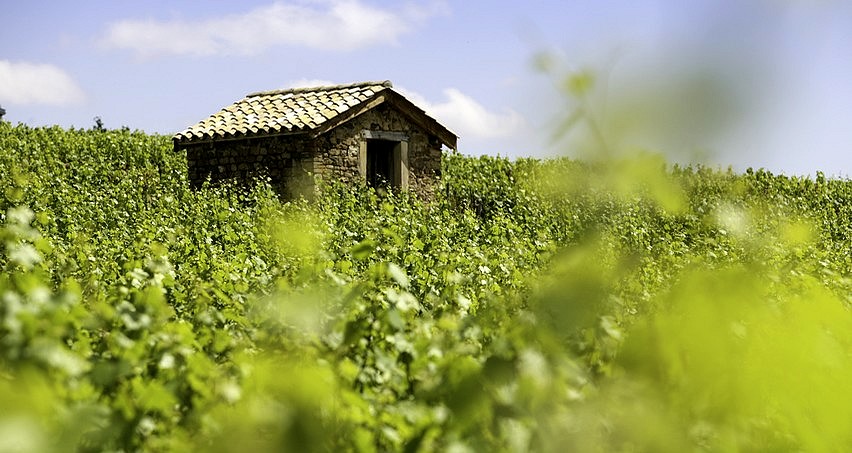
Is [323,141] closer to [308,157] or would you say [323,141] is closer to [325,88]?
[308,157]

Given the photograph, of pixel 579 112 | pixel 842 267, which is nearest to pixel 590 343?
pixel 579 112

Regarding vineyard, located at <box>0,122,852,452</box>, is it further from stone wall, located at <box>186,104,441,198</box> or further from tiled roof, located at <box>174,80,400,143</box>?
tiled roof, located at <box>174,80,400,143</box>

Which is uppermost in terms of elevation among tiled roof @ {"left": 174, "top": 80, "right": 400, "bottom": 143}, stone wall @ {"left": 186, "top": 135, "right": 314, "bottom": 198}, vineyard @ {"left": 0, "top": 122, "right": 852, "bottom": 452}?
tiled roof @ {"left": 174, "top": 80, "right": 400, "bottom": 143}

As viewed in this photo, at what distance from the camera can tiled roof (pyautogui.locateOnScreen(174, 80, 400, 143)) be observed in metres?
15.5

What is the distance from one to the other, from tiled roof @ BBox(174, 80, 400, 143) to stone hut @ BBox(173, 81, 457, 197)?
0.06 feet

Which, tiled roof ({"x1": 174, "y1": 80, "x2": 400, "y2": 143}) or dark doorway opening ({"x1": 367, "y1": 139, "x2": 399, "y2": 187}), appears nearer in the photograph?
tiled roof ({"x1": 174, "y1": 80, "x2": 400, "y2": 143})

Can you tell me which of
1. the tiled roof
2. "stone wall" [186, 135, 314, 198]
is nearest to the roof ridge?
the tiled roof

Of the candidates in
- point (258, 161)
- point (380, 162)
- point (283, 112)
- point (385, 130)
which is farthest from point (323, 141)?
point (380, 162)

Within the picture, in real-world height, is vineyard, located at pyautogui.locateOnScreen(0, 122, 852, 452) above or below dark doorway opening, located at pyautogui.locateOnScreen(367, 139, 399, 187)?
below

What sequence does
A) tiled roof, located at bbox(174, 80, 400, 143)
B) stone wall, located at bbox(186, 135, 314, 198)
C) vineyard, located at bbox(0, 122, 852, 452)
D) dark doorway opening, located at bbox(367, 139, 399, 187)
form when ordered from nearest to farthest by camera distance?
1. vineyard, located at bbox(0, 122, 852, 452)
2. stone wall, located at bbox(186, 135, 314, 198)
3. tiled roof, located at bbox(174, 80, 400, 143)
4. dark doorway opening, located at bbox(367, 139, 399, 187)

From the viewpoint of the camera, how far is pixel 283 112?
658 inches

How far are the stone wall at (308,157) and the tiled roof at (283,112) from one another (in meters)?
0.26

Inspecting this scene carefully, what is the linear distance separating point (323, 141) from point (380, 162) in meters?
2.09

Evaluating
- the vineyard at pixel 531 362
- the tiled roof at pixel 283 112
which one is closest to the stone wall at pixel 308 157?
the tiled roof at pixel 283 112
